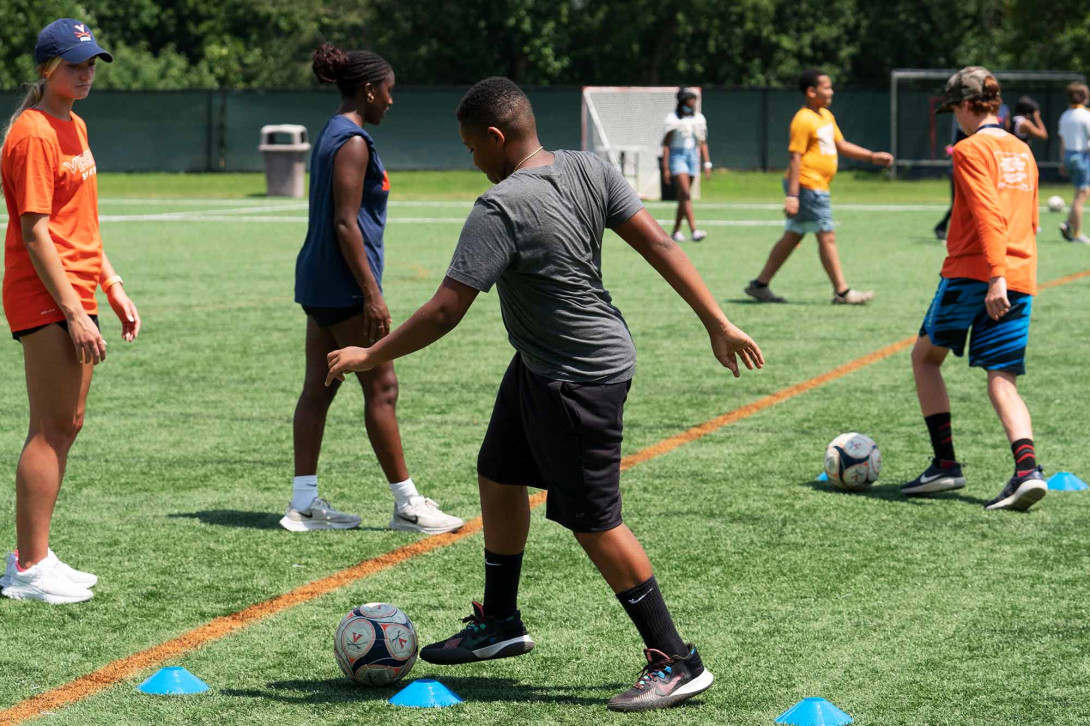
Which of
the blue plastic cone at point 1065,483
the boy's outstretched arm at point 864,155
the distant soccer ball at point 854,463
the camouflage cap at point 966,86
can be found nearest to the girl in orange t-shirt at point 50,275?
the distant soccer ball at point 854,463

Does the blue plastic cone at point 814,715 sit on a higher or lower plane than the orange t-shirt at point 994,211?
lower

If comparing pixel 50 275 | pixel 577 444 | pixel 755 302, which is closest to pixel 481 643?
pixel 577 444

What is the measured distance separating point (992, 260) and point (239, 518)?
355cm

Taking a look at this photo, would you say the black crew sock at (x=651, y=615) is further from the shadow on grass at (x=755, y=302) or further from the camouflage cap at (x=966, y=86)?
the shadow on grass at (x=755, y=302)

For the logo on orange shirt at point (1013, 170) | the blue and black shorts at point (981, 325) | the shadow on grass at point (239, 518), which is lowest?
the shadow on grass at point (239, 518)

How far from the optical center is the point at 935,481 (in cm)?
695

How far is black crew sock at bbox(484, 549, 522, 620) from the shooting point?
469cm

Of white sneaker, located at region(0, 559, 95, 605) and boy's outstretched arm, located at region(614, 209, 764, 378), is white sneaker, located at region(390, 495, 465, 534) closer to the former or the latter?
white sneaker, located at region(0, 559, 95, 605)

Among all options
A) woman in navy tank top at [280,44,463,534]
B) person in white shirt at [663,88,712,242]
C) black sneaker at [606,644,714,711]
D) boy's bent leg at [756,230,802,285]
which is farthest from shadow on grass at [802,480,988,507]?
person in white shirt at [663,88,712,242]

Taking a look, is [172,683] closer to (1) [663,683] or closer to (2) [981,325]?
(1) [663,683]

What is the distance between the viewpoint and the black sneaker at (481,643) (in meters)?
4.63

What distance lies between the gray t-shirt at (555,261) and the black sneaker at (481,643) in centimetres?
91

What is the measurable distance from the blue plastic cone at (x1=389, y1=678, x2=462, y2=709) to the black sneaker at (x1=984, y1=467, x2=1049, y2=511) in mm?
3218

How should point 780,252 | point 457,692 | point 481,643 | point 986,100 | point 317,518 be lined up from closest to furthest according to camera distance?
point 457,692 < point 481,643 < point 317,518 < point 986,100 < point 780,252
